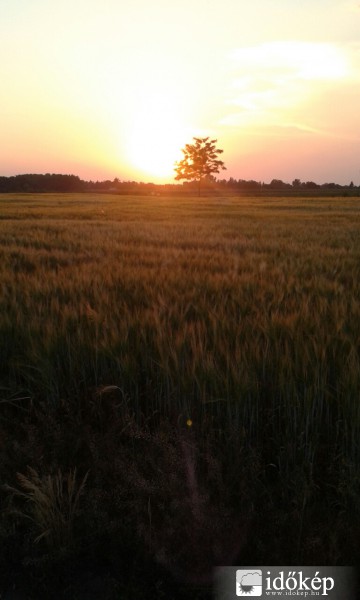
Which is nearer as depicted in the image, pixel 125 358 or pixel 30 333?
pixel 125 358

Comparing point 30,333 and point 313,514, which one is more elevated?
point 30,333

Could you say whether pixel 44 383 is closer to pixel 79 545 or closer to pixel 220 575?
pixel 79 545

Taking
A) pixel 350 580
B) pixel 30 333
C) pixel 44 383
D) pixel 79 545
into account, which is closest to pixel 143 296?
pixel 30 333

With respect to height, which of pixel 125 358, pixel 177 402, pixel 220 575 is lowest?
pixel 220 575

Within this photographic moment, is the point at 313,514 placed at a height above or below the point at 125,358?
below

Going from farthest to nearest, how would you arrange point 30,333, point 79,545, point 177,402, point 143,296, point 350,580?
1. point 143,296
2. point 30,333
3. point 177,402
4. point 79,545
5. point 350,580

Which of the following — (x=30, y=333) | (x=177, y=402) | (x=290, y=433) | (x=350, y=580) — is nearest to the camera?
(x=350, y=580)

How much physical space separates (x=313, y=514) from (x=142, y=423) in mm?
867

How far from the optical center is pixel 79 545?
1.68 metres

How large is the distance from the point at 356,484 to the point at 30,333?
70.7 inches

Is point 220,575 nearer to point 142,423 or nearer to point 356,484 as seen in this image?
point 356,484

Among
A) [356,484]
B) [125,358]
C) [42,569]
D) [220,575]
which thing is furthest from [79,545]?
[356,484]

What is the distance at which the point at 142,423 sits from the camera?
7.51 ft

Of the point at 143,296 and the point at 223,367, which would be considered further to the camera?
the point at 143,296
